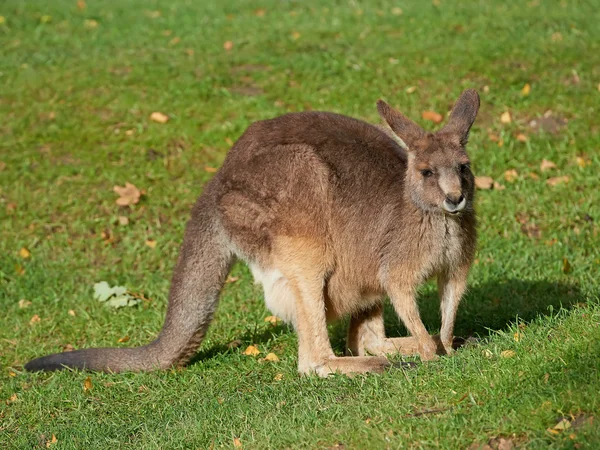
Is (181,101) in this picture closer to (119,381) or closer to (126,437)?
(119,381)

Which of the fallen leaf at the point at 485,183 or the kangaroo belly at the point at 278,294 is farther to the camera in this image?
A: the fallen leaf at the point at 485,183

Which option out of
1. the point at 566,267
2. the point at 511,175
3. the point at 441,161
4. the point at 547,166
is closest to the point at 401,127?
the point at 441,161

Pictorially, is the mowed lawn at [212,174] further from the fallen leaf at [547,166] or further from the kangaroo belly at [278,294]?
the kangaroo belly at [278,294]

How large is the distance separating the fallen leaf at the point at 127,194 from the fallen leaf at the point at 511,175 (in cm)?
284

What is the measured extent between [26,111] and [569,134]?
474 centimetres

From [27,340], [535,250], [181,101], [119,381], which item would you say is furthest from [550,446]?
[181,101]

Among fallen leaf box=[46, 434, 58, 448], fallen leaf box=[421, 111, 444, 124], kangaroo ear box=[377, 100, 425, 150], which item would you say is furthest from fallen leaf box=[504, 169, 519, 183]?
fallen leaf box=[46, 434, 58, 448]

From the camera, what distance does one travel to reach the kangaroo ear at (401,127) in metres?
4.44

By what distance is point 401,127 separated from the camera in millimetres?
4453

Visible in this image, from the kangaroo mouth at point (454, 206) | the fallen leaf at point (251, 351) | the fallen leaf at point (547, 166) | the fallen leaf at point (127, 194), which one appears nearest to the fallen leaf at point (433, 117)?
the fallen leaf at point (547, 166)

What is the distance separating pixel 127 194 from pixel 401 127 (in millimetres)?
3219

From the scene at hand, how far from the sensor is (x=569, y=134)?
7.30 m

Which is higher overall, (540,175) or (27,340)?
(540,175)

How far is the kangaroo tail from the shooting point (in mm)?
4852
